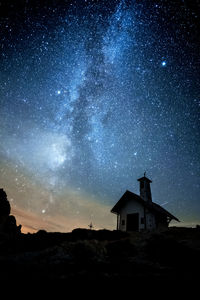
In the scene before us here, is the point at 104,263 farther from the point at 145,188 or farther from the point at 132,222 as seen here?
the point at 145,188

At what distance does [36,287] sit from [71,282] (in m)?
0.87

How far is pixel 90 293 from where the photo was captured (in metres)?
3.52

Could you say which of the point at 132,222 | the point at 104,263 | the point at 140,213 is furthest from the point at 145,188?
the point at 104,263

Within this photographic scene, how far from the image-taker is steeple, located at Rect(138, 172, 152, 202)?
71.6ft

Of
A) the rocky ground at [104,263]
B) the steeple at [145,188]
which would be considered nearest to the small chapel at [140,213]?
the steeple at [145,188]

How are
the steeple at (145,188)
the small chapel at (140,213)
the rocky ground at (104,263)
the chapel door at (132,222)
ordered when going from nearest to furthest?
the rocky ground at (104,263) < the small chapel at (140,213) < the chapel door at (132,222) < the steeple at (145,188)

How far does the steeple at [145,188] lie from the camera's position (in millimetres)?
21836

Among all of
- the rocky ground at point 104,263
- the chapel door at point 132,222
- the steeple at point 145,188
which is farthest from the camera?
the steeple at point 145,188

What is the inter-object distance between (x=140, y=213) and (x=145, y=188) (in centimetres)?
443

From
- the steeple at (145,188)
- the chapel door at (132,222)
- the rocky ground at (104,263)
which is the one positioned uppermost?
the steeple at (145,188)

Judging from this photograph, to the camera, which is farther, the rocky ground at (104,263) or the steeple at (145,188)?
the steeple at (145,188)

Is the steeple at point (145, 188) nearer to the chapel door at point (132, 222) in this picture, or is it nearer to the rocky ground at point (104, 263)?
the chapel door at point (132, 222)

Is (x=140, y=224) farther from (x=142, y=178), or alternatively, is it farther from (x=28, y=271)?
(x=28, y=271)

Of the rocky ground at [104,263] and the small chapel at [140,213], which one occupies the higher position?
the small chapel at [140,213]
